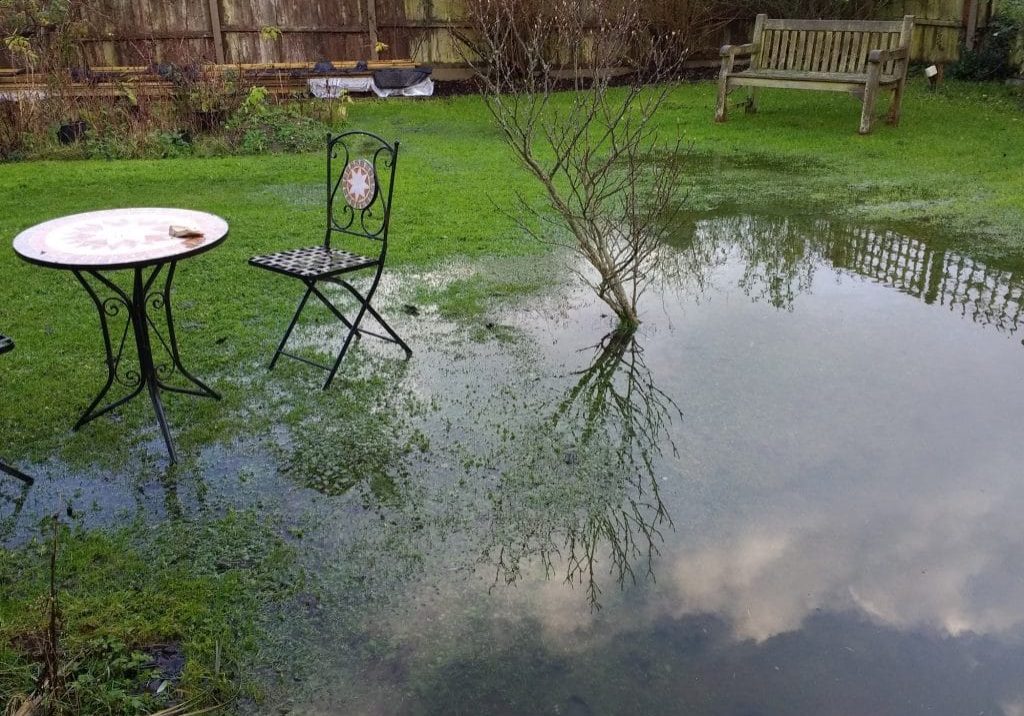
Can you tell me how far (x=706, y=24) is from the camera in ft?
44.4

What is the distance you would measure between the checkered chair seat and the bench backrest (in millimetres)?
7448

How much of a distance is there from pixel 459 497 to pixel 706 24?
39.3 feet

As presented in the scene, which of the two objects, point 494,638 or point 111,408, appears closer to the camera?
point 494,638

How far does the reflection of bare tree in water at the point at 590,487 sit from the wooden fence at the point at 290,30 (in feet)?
36.3

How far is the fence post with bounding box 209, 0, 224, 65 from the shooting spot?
44.7ft

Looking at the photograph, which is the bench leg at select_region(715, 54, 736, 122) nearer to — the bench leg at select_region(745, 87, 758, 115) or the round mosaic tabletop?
the bench leg at select_region(745, 87, 758, 115)

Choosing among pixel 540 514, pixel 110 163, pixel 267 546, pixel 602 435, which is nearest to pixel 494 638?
pixel 540 514

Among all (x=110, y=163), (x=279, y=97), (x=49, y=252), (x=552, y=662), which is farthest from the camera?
(x=279, y=97)

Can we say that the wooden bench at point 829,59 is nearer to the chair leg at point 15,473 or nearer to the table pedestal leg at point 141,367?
the table pedestal leg at point 141,367

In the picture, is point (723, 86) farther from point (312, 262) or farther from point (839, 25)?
point (312, 262)

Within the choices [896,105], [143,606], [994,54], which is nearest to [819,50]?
[896,105]

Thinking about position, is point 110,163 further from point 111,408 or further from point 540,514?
point 540,514

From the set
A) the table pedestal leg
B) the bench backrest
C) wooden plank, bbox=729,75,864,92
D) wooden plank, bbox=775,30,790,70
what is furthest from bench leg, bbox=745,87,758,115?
the table pedestal leg

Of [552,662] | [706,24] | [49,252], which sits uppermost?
[706,24]
